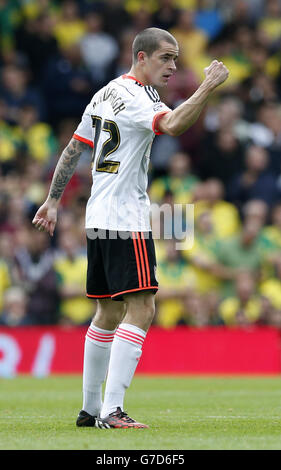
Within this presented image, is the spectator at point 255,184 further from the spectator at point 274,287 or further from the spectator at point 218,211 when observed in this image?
the spectator at point 274,287

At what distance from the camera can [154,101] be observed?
6082mm

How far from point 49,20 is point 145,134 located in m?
11.3

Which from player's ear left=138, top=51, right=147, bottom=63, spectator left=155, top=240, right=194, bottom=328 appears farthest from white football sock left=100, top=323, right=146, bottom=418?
spectator left=155, top=240, right=194, bottom=328

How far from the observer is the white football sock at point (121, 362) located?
6.00 m

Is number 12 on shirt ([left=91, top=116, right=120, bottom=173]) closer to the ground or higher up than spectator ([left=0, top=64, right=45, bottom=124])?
closer to the ground

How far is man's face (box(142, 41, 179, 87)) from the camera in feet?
20.3

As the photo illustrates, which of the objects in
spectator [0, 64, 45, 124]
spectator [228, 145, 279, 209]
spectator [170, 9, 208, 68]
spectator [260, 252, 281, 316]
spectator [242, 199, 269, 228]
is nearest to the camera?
spectator [260, 252, 281, 316]

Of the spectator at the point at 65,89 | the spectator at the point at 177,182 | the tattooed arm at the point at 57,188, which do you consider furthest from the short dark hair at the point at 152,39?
Result: the spectator at the point at 65,89

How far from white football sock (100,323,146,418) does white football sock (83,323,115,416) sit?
0.35m

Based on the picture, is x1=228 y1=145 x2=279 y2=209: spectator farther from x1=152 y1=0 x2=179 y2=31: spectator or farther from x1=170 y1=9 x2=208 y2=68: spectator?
x1=152 y1=0 x2=179 y2=31: spectator

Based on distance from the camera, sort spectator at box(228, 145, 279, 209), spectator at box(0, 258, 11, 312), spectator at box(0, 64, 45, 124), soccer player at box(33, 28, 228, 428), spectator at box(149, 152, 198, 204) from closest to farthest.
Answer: soccer player at box(33, 28, 228, 428), spectator at box(0, 258, 11, 312), spectator at box(149, 152, 198, 204), spectator at box(228, 145, 279, 209), spectator at box(0, 64, 45, 124)

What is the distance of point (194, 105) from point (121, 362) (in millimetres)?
1678
